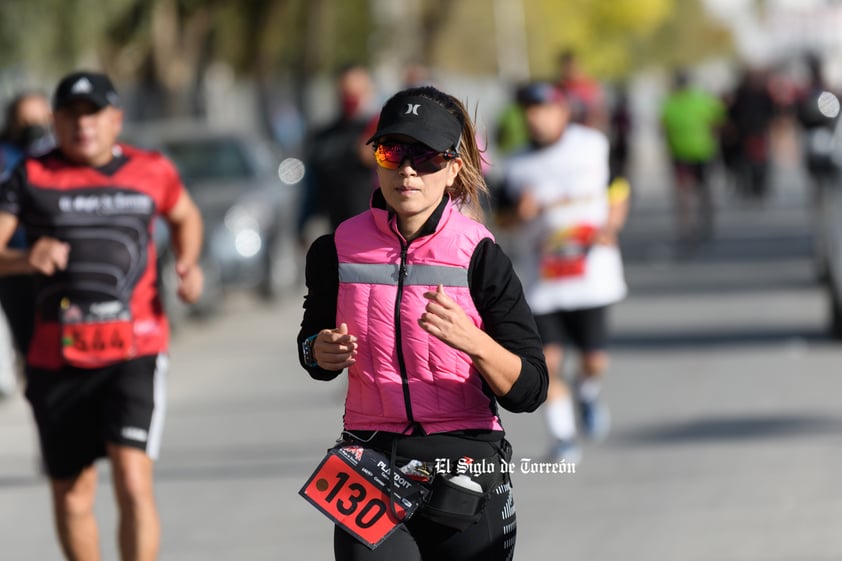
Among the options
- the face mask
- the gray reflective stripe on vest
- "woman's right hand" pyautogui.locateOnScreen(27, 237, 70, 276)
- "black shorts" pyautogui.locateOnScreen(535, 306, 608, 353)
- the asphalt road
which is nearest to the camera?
the gray reflective stripe on vest

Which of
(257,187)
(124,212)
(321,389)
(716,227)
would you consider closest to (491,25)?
(716,227)

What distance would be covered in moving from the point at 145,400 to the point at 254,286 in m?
11.5

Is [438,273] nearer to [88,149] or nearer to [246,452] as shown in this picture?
[88,149]

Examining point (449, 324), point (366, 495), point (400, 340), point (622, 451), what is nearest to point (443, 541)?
point (366, 495)

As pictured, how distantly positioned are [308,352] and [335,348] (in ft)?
0.69

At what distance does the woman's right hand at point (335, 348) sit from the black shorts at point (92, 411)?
7.40 feet

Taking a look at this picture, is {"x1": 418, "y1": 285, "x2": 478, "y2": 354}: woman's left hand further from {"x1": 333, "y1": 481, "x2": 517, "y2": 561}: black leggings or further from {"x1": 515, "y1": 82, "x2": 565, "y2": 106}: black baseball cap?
{"x1": 515, "y1": 82, "x2": 565, "y2": 106}: black baseball cap

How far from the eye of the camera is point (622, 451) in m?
10.0

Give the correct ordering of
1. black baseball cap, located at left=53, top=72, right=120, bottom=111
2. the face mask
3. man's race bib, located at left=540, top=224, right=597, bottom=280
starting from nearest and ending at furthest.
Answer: black baseball cap, located at left=53, top=72, right=120, bottom=111
man's race bib, located at left=540, top=224, right=597, bottom=280
the face mask

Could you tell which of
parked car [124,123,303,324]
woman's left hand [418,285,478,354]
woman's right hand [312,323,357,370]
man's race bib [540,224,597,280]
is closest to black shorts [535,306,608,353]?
man's race bib [540,224,597,280]

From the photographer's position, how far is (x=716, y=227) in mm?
26750

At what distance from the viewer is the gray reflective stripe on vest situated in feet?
14.9

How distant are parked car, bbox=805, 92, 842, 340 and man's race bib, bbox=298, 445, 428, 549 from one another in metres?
9.49

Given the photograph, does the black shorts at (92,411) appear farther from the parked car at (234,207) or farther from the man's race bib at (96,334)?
the parked car at (234,207)
